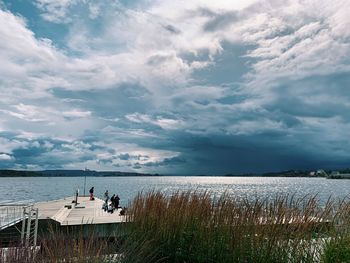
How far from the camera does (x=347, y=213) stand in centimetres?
656

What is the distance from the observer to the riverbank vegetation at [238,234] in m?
6.01

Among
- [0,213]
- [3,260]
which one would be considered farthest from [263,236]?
[0,213]

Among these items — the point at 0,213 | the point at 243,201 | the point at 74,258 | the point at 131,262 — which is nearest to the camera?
the point at 74,258

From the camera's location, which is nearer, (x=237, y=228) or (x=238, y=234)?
(x=238, y=234)

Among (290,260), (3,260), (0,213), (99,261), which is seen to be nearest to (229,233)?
(290,260)

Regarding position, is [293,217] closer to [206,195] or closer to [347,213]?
[347,213]

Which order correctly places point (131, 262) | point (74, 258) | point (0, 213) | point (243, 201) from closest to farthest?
point (74, 258), point (131, 262), point (243, 201), point (0, 213)

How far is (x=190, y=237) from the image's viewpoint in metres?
7.21

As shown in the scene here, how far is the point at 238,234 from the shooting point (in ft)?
20.5

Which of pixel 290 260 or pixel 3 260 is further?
pixel 290 260

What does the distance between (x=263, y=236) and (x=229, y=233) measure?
0.61 meters

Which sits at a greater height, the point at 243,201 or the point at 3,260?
the point at 243,201

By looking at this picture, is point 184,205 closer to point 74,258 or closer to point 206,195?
point 206,195

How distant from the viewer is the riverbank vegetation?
6.01m
